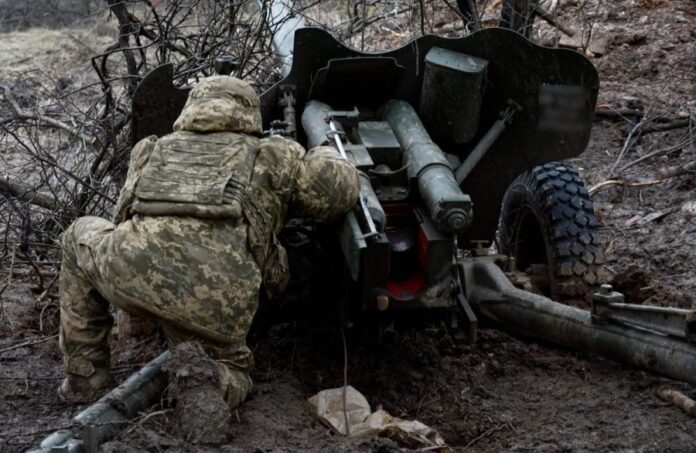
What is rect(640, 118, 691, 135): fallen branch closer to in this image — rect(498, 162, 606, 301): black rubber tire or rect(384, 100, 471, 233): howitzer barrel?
rect(498, 162, 606, 301): black rubber tire

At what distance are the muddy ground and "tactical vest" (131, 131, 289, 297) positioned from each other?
0.81m

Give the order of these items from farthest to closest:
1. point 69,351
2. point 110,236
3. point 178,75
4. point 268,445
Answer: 1. point 178,75
2. point 69,351
3. point 110,236
4. point 268,445

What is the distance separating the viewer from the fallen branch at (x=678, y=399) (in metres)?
4.71

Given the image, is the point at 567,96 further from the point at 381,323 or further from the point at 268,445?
the point at 268,445

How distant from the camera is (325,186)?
495 centimetres

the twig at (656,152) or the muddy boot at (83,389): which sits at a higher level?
the twig at (656,152)

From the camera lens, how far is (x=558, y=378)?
220 inches

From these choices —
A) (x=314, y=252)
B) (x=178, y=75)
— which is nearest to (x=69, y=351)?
(x=314, y=252)

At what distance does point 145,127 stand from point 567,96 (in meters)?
2.25

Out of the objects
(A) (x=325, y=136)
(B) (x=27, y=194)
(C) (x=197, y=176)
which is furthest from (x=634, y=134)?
(C) (x=197, y=176)

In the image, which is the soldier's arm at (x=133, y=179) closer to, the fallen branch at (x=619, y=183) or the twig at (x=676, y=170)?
the fallen branch at (x=619, y=183)

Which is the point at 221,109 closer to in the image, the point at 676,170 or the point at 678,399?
the point at 678,399

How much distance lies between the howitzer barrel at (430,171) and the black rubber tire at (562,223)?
3.16ft

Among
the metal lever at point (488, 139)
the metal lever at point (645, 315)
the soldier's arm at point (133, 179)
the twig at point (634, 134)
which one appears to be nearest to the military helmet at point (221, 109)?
the soldier's arm at point (133, 179)
